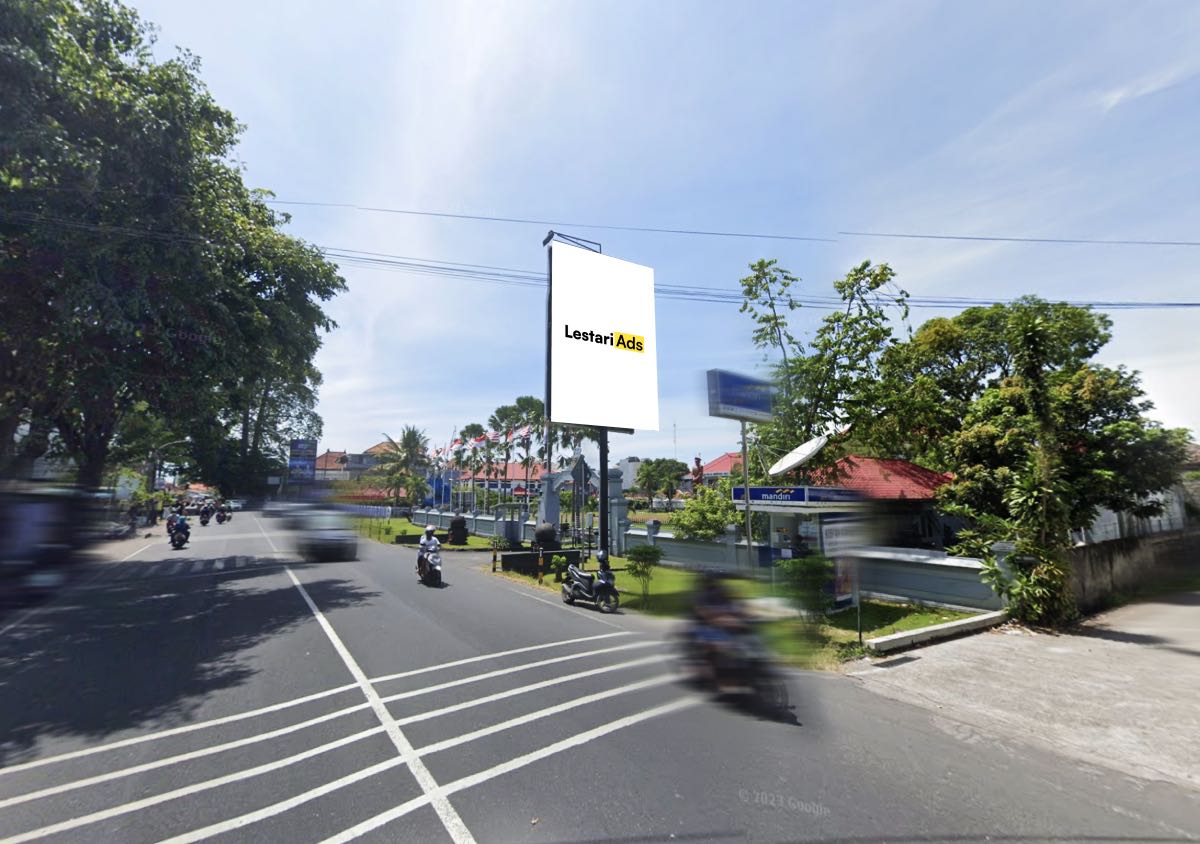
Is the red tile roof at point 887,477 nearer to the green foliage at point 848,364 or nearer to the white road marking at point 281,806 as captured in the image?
the green foliage at point 848,364

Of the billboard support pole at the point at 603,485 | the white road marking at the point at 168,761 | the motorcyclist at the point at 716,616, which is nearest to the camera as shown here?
the motorcyclist at the point at 716,616

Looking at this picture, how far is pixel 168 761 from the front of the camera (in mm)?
4785

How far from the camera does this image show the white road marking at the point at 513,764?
361cm

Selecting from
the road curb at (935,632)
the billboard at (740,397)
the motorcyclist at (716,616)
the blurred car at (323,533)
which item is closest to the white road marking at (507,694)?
the blurred car at (323,533)

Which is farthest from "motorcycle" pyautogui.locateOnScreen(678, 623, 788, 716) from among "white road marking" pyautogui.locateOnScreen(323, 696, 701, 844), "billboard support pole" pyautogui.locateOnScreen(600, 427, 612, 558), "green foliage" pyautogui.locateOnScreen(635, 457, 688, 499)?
"green foliage" pyautogui.locateOnScreen(635, 457, 688, 499)

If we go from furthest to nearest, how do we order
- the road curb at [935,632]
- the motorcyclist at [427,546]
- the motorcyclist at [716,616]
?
the motorcyclist at [427,546]
the road curb at [935,632]
the motorcyclist at [716,616]

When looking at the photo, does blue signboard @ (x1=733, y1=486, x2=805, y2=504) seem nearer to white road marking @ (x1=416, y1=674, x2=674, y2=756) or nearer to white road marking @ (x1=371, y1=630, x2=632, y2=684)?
white road marking @ (x1=371, y1=630, x2=632, y2=684)

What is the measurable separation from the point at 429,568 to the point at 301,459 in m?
10.1

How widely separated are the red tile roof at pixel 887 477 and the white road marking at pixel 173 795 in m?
13.8

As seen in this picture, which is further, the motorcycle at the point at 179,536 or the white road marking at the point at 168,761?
the motorcycle at the point at 179,536

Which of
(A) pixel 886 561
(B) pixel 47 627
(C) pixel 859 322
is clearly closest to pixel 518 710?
(A) pixel 886 561

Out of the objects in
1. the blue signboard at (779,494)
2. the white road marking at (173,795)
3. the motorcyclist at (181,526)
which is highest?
the blue signboard at (779,494)

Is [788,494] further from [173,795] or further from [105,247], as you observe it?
[105,247]

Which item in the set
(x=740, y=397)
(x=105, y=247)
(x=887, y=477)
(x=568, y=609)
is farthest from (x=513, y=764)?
(x=887, y=477)
